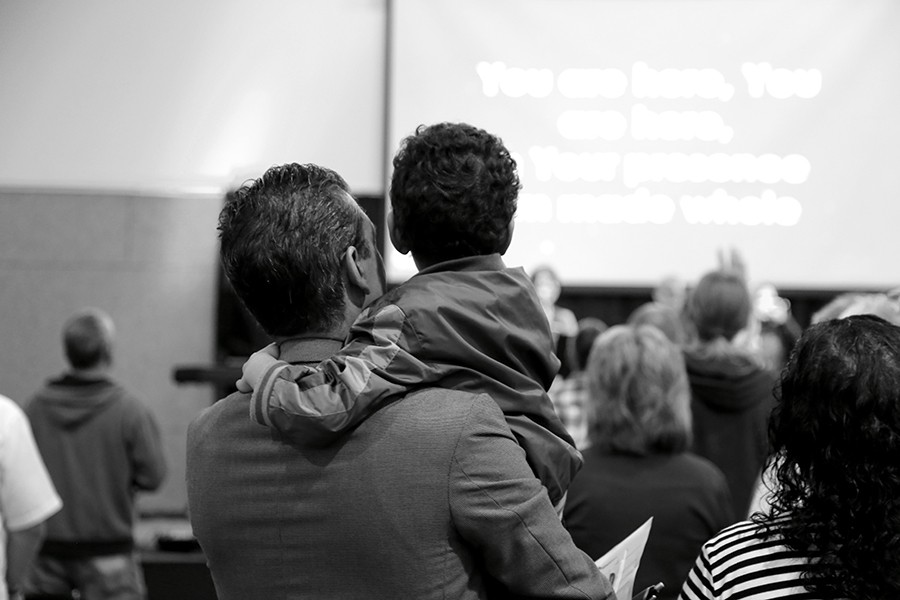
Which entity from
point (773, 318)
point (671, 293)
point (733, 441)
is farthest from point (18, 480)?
point (773, 318)

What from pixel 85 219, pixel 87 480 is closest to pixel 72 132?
pixel 85 219

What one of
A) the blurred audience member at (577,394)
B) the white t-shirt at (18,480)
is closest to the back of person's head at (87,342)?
the white t-shirt at (18,480)

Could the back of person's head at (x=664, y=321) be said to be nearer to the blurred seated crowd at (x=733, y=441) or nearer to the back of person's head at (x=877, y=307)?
the blurred seated crowd at (x=733, y=441)

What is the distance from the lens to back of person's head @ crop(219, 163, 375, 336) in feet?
3.64

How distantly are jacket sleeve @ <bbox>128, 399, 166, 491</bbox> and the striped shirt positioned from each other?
277 cm

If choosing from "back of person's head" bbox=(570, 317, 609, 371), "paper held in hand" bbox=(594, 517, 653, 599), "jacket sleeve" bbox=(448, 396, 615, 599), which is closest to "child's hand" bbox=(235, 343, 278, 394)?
"jacket sleeve" bbox=(448, 396, 615, 599)

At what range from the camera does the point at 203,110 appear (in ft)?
18.5

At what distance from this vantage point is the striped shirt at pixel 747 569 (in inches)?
42.8

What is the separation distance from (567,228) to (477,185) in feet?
14.0

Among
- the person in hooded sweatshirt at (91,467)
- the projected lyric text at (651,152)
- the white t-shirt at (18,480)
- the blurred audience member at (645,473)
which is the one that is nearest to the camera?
the blurred audience member at (645,473)

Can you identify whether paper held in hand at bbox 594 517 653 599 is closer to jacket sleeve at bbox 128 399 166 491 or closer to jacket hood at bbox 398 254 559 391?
jacket hood at bbox 398 254 559 391

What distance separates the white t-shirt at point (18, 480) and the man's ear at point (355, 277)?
1436 mm

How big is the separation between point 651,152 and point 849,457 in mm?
4366

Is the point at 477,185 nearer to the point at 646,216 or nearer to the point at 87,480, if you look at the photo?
the point at 87,480
